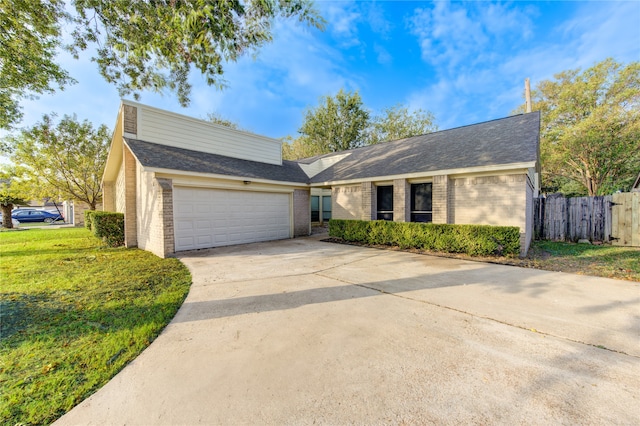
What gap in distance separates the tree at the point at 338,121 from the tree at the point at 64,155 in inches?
773

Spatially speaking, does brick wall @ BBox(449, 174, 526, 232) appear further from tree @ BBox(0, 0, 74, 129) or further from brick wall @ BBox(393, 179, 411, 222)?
tree @ BBox(0, 0, 74, 129)

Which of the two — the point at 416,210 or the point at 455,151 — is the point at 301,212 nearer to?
the point at 416,210

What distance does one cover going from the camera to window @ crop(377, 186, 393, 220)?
10.8 meters

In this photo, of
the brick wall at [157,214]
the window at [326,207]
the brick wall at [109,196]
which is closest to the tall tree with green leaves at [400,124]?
the window at [326,207]

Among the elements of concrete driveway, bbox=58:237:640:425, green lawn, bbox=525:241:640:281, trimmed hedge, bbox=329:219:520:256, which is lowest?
concrete driveway, bbox=58:237:640:425

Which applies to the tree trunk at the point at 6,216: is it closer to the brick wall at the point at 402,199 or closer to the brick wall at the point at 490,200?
the brick wall at the point at 402,199

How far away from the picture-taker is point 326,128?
29.7m

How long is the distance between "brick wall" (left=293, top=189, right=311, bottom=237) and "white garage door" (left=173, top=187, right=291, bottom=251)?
38cm

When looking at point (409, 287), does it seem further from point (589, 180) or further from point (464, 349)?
point (589, 180)

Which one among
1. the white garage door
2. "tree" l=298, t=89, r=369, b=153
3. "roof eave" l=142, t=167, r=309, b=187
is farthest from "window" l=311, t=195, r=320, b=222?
"tree" l=298, t=89, r=369, b=153

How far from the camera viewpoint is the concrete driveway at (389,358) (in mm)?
1890

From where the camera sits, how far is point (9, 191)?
16.4 m

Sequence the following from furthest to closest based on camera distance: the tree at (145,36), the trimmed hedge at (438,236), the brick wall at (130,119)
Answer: the brick wall at (130,119) → the trimmed hedge at (438,236) → the tree at (145,36)

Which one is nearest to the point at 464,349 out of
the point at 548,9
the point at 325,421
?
the point at 325,421
